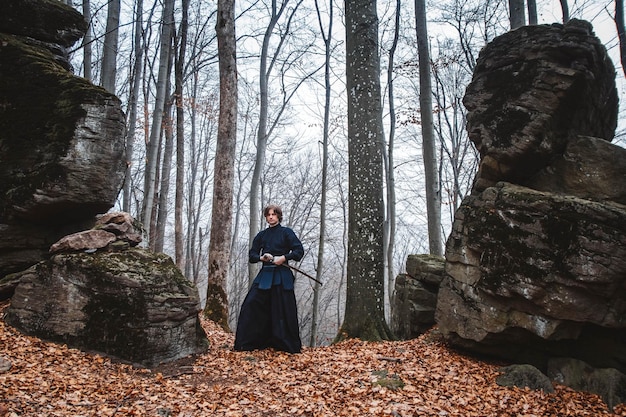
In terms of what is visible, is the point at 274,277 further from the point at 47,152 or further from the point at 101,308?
the point at 47,152

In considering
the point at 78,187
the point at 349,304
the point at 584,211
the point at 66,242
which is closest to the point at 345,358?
the point at 349,304

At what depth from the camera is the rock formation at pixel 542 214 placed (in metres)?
4.43

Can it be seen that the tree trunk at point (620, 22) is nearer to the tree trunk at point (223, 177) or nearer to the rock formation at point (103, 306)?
the tree trunk at point (223, 177)

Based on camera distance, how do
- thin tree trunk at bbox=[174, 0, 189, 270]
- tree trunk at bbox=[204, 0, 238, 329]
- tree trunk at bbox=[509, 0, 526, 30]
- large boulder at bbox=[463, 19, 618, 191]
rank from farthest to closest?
thin tree trunk at bbox=[174, 0, 189, 270] → tree trunk at bbox=[509, 0, 526, 30] → tree trunk at bbox=[204, 0, 238, 329] → large boulder at bbox=[463, 19, 618, 191]

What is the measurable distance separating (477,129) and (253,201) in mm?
8589

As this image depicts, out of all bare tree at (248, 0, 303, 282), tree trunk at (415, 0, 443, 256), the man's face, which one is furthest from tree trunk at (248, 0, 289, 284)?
the man's face

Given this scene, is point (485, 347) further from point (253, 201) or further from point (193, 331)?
point (253, 201)

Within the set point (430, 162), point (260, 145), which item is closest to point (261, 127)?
point (260, 145)

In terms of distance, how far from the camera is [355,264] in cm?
630

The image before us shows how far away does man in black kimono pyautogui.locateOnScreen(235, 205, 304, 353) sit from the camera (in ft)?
18.3

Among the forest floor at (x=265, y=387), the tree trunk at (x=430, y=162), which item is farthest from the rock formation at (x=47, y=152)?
the tree trunk at (x=430, y=162)

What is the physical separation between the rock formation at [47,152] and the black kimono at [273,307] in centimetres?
246

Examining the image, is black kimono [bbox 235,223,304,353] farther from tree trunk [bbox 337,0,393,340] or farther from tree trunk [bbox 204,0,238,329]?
tree trunk [bbox 204,0,238,329]

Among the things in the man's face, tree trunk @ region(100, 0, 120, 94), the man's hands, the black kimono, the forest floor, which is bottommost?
the forest floor
